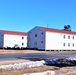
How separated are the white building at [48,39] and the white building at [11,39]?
9.07 meters

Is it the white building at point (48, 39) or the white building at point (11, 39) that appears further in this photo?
the white building at point (11, 39)

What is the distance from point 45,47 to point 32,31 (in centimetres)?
798

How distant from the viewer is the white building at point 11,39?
6906cm

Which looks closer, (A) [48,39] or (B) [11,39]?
(A) [48,39]

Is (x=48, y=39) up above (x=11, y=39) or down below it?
below

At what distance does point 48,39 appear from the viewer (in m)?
59.1

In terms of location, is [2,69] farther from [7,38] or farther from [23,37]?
[23,37]

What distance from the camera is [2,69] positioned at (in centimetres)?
1503

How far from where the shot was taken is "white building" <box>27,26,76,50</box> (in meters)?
59.1

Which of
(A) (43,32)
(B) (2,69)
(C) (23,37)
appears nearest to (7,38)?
(C) (23,37)

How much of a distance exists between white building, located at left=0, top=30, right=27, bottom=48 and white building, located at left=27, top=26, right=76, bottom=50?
9.07 m

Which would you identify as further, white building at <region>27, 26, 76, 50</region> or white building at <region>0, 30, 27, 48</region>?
white building at <region>0, 30, 27, 48</region>

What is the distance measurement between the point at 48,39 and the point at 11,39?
17438 millimetres

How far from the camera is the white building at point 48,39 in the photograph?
A: 5906 centimetres
